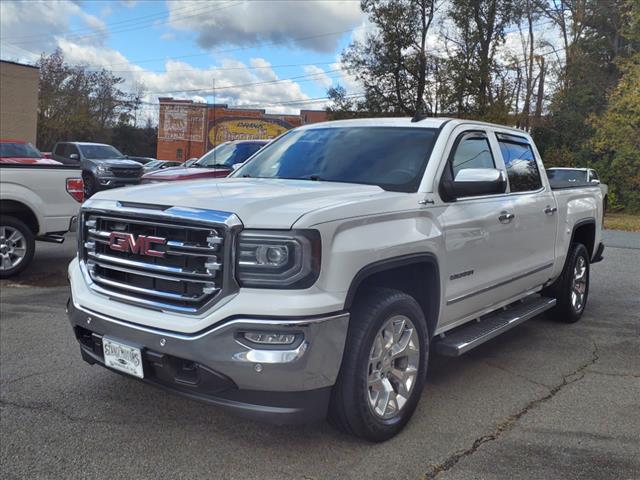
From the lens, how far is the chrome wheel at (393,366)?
3.41m

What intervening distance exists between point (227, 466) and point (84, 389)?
1522mm

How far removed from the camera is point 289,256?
117 inches

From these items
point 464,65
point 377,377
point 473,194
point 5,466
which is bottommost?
point 5,466

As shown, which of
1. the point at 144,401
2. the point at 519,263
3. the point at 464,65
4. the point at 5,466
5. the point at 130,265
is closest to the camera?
the point at 5,466

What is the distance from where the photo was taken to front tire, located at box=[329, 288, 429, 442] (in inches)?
126

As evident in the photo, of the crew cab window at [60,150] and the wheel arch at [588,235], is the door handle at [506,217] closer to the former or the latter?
the wheel arch at [588,235]

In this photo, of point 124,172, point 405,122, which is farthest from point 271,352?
point 124,172

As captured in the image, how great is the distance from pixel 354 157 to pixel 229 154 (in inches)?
271

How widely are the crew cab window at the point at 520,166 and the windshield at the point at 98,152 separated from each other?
1440cm

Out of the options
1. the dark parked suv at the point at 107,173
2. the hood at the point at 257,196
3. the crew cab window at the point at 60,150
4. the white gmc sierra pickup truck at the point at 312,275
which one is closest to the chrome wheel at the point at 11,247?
the white gmc sierra pickup truck at the point at 312,275

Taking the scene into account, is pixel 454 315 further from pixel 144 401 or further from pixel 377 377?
pixel 144 401

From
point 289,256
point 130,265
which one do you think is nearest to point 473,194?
point 289,256

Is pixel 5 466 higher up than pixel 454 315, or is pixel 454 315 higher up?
pixel 454 315

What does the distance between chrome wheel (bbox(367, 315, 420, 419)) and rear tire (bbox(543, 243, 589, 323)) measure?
10.2 ft
